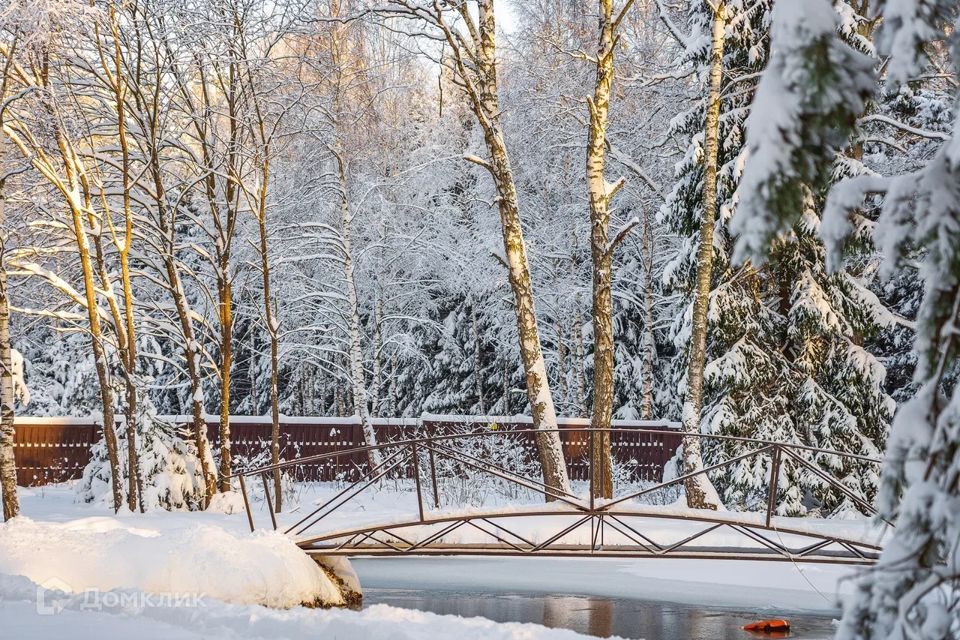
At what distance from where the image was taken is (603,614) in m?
8.57

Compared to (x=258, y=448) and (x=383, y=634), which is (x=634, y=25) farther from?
(x=383, y=634)

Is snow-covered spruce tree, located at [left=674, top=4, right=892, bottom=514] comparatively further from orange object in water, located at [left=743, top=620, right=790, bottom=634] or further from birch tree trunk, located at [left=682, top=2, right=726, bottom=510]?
orange object in water, located at [left=743, top=620, right=790, bottom=634]

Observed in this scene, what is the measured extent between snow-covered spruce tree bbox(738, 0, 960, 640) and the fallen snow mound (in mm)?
5416

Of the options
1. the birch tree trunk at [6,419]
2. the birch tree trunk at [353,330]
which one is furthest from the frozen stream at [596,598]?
the birch tree trunk at [353,330]

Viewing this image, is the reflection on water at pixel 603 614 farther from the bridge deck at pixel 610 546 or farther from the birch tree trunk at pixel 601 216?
the birch tree trunk at pixel 601 216

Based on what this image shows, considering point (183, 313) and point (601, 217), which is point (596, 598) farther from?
point (183, 313)

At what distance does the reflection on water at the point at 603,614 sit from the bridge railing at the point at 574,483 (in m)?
0.75

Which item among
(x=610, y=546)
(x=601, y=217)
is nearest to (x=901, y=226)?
(x=610, y=546)

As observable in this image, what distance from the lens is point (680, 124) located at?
14.1m

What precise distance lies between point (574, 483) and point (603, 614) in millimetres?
10679

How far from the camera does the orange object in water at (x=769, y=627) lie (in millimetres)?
7855

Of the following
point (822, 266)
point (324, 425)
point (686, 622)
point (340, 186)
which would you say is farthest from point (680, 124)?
point (324, 425)

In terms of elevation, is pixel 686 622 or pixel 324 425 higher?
pixel 324 425

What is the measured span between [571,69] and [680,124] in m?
Answer: 8.08
